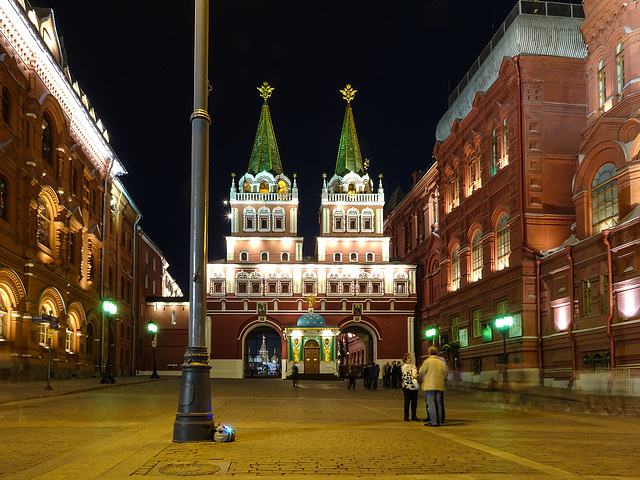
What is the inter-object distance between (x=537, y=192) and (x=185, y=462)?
30836mm

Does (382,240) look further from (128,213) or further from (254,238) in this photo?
(128,213)

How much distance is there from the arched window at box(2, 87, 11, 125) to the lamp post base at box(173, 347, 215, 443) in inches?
879

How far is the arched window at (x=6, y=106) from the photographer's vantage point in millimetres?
29531

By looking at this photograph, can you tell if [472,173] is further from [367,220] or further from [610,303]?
[367,220]

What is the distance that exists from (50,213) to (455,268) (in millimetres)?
25515

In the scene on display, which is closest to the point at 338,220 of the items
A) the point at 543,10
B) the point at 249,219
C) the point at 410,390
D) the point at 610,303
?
the point at 249,219

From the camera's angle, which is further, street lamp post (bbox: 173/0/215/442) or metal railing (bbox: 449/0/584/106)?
metal railing (bbox: 449/0/584/106)

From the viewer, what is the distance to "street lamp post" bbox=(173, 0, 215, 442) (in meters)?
10.7

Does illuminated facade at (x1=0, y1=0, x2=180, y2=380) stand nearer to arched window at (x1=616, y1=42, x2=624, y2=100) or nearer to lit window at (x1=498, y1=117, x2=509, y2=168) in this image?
lit window at (x1=498, y1=117, x2=509, y2=168)

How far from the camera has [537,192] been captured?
3666 cm

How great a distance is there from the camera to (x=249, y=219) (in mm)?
70312

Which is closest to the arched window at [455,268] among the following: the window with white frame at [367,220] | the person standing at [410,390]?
the window with white frame at [367,220]

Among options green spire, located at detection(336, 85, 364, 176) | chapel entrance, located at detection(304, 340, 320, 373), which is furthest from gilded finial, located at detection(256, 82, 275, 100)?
chapel entrance, located at detection(304, 340, 320, 373)

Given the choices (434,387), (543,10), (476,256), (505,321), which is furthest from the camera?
(476,256)
